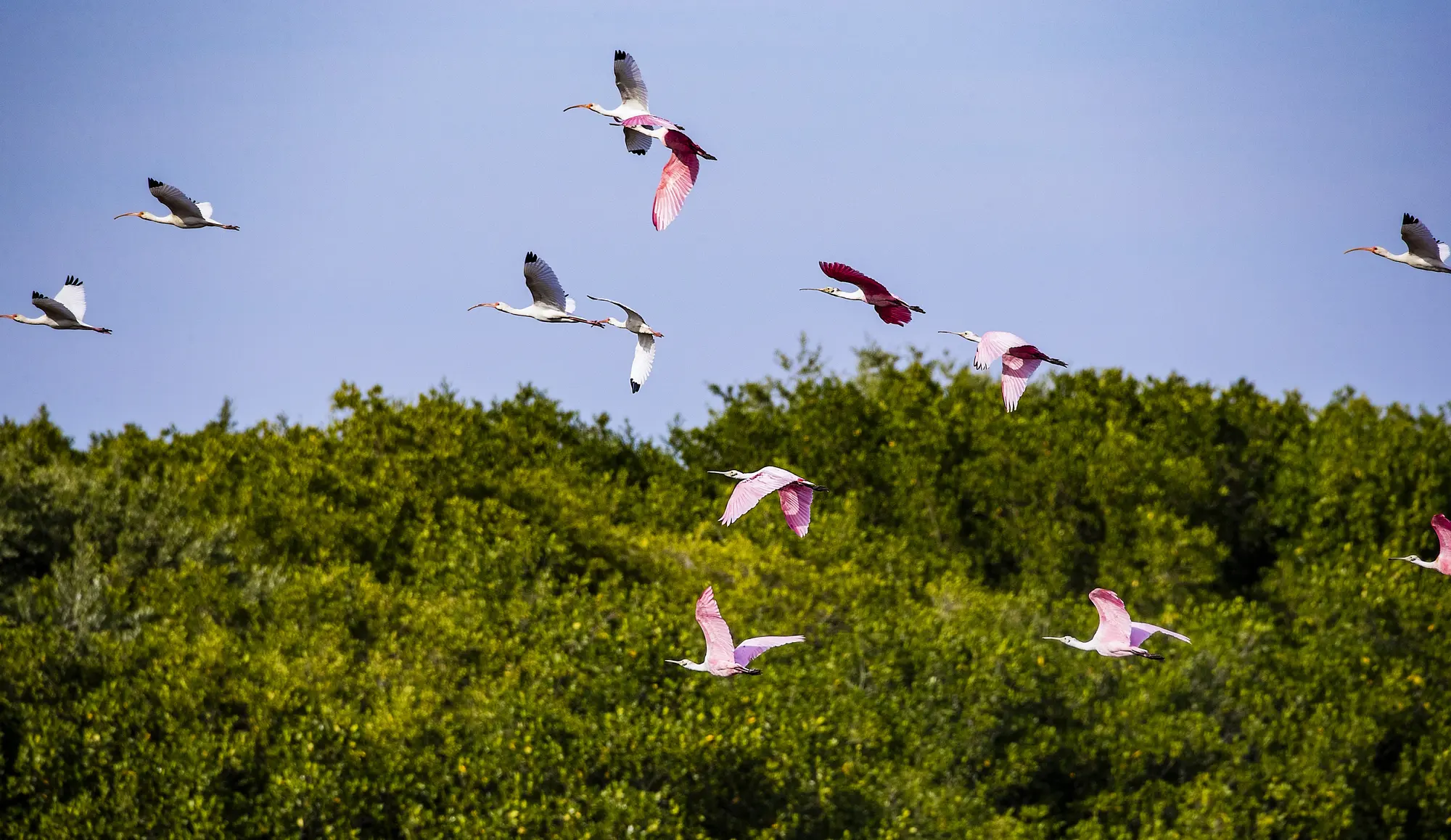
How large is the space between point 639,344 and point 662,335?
0.20m

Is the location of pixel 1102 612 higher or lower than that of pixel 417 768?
higher

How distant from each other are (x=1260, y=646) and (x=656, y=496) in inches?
408

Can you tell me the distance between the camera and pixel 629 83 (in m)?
14.5

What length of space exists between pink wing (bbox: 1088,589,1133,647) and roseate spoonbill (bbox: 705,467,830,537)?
230 centimetres

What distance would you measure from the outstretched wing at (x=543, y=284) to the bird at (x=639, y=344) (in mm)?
482

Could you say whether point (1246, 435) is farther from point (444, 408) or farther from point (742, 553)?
point (444, 408)

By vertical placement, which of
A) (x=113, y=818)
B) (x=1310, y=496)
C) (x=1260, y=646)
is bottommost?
(x=113, y=818)

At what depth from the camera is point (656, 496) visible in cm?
3322

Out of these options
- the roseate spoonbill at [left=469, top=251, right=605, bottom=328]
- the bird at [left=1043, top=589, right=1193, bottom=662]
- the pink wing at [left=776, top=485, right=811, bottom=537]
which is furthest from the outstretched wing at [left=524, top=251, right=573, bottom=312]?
the bird at [left=1043, top=589, right=1193, bottom=662]

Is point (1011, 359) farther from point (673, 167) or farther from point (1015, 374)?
point (673, 167)

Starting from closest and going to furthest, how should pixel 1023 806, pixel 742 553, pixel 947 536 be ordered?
pixel 1023 806
pixel 742 553
pixel 947 536

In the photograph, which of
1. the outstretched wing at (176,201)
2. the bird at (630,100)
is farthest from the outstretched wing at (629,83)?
the outstretched wing at (176,201)

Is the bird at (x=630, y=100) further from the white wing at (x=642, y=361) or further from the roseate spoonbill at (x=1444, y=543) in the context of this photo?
the roseate spoonbill at (x=1444, y=543)

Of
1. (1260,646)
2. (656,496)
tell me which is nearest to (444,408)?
(656,496)
